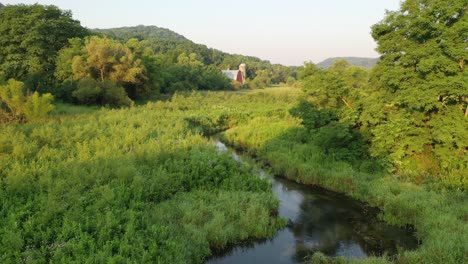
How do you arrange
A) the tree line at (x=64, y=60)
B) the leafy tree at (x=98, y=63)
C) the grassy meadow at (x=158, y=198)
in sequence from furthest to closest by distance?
the leafy tree at (x=98, y=63) < the tree line at (x=64, y=60) < the grassy meadow at (x=158, y=198)

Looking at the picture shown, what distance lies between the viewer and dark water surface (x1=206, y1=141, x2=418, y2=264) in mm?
11906

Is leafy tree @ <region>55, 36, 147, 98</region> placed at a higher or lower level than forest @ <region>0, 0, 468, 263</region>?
higher

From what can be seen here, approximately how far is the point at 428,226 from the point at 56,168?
14395 millimetres

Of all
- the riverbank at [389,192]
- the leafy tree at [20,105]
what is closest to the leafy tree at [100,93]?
the leafy tree at [20,105]

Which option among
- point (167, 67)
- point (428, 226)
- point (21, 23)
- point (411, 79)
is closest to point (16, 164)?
point (428, 226)

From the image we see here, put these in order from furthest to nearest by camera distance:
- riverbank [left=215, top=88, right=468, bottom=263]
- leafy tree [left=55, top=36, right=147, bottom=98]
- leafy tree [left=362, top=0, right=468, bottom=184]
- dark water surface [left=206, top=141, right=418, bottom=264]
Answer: leafy tree [left=55, top=36, right=147, bottom=98]
leafy tree [left=362, top=0, right=468, bottom=184]
dark water surface [left=206, top=141, right=418, bottom=264]
riverbank [left=215, top=88, right=468, bottom=263]

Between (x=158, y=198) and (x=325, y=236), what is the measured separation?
674 cm

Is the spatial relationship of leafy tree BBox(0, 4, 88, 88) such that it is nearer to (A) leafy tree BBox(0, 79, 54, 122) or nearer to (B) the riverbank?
(A) leafy tree BBox(0, 79, 54, 122)

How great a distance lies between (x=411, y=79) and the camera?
17.5 metres

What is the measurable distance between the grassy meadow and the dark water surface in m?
0.52

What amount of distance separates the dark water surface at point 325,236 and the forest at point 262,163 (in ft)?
1.64

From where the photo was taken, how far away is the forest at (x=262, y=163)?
10.5 metres

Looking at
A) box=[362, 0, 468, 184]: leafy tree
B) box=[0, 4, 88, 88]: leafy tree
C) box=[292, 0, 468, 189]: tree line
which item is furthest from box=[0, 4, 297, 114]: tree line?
box=[362, 0, 468, 184]: leafy tree

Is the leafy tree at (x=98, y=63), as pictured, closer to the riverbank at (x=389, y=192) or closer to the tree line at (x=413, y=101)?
the riverbank at (x=389, y=192)
